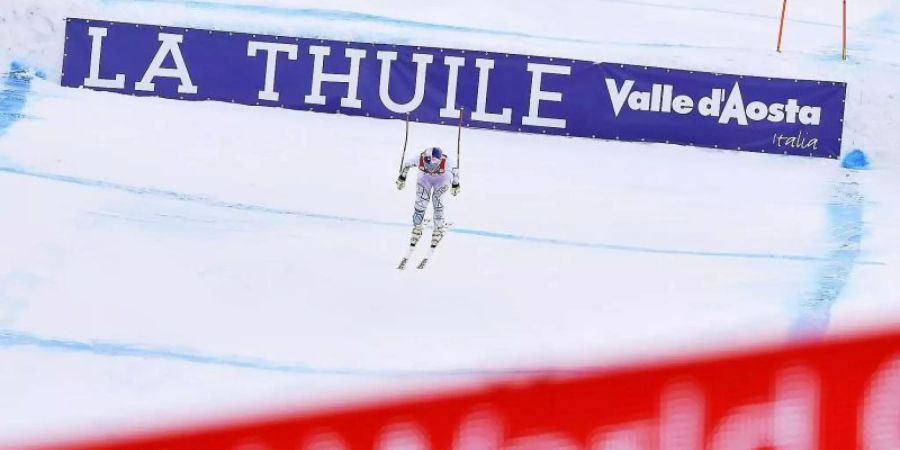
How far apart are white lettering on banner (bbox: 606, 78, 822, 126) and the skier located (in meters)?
4.73

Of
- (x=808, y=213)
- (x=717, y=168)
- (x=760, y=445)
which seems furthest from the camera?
(x=717, y=168)

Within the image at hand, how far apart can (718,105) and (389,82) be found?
4.23 m

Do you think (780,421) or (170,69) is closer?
(780,421)

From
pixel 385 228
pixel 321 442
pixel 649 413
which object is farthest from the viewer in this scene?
pixel 385 228

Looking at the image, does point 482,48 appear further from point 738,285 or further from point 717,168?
point 738,285

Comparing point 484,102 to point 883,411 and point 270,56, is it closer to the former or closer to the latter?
point 270,56

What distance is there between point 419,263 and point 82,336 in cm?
360

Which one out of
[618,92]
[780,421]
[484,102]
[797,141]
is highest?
[618,92]

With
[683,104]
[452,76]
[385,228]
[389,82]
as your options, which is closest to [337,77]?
[389,82]

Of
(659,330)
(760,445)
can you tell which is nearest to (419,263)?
(659,330)

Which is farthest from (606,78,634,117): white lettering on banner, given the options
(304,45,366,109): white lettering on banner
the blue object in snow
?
(304,45,366,109): white lettering on banner

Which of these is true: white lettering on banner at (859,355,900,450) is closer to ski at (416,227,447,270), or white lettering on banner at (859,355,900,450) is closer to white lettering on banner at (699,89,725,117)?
ski at (416,227,447,270)

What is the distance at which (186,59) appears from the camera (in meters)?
18.4

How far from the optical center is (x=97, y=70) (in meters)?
18.5
